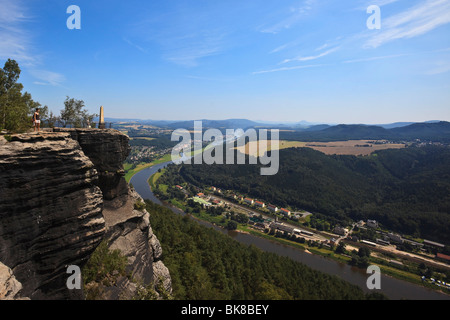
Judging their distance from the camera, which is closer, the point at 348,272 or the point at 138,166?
the point at 348,272

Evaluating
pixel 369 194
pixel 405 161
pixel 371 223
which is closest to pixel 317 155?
pixel 369 194

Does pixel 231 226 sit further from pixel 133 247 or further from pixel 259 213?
pixel 133 247

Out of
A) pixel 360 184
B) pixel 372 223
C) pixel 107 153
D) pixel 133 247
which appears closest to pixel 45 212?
pixel 107 153

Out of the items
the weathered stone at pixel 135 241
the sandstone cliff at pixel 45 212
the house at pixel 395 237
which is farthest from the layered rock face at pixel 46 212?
the house at pixel 395 237

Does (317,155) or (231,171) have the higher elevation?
(317,155)

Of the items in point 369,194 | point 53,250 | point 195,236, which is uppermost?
point 53,250
